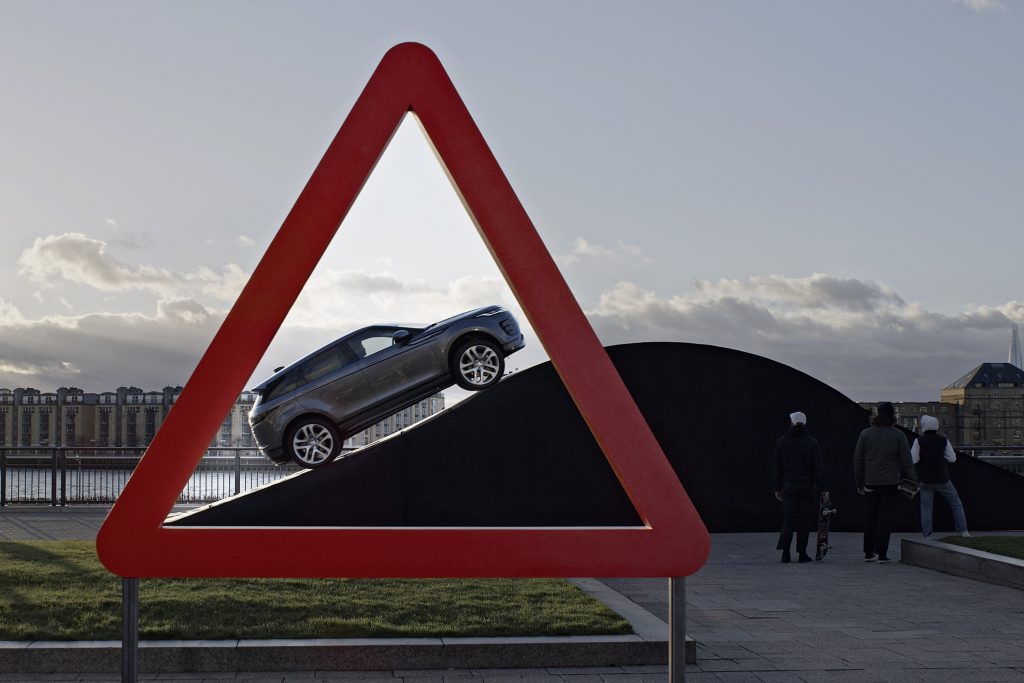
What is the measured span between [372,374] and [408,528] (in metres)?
9.52

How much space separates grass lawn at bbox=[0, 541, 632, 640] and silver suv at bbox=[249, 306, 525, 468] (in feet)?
12.1

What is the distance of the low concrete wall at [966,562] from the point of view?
432 inches

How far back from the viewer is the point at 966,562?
11.8 m

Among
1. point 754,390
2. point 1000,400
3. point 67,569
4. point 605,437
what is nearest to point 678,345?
point 754,390

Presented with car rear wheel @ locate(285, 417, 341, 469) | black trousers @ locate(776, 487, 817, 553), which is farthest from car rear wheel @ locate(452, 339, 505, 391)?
black trousers @ locate(776, 487, 817, 553)

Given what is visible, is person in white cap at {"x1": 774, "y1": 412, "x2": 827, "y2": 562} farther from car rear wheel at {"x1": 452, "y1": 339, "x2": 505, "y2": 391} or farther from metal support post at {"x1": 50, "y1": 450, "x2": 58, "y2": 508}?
metal support post at {"x1": 50, "y1": 450, "x2": 58, "y2": 508}

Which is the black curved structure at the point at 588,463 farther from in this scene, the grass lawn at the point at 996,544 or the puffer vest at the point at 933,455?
the grass lawn at the point at 996,544

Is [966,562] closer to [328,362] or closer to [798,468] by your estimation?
[798,468]

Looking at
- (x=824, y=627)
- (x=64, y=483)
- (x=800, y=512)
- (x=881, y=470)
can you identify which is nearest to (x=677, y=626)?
(x=824, y=627)

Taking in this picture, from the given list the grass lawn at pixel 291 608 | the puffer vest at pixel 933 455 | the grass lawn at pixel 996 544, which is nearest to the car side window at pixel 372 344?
the grass lawn at pixel 291 608

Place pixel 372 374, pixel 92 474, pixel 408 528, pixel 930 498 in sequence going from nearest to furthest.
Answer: pixel 408 528 < pixel 372 374 < pixel 930 498 < pixel 92 474

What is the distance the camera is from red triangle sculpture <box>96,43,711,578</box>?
4039 mm

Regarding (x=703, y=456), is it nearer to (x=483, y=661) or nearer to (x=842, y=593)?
(x=842, y=593)

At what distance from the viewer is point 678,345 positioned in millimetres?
17047
